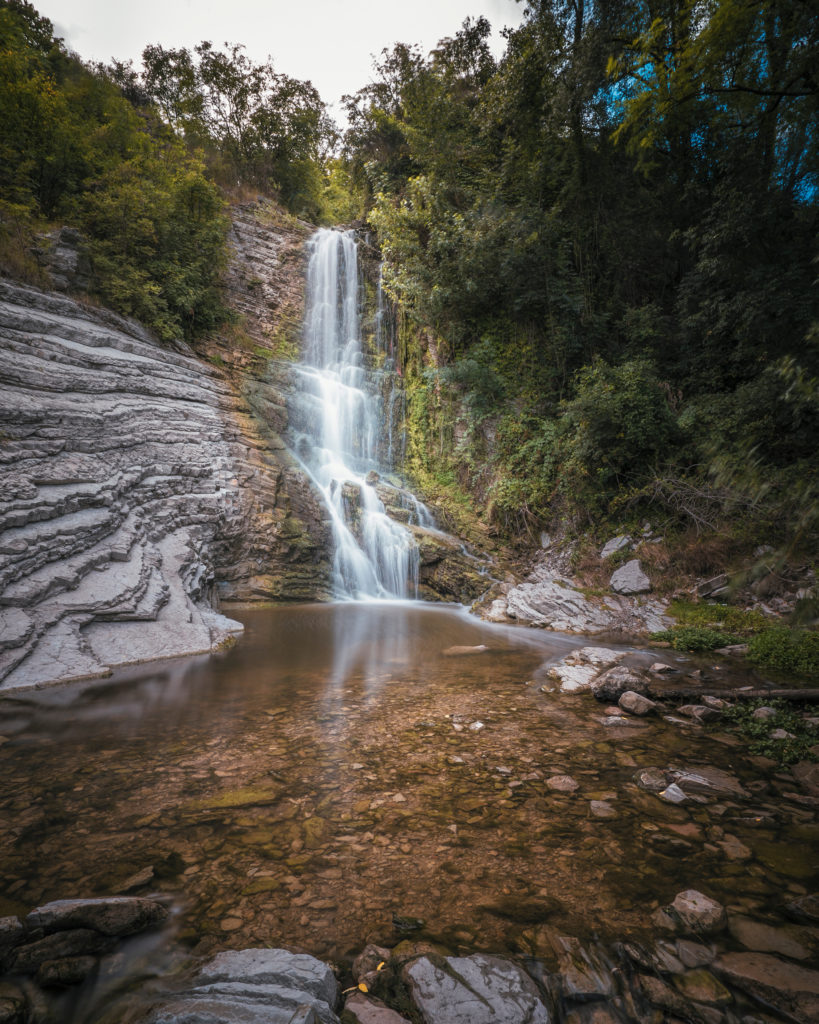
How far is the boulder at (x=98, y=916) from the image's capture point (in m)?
1.62

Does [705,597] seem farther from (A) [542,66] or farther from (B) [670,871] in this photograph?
(A) [542,66]

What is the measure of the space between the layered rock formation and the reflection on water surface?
141cm

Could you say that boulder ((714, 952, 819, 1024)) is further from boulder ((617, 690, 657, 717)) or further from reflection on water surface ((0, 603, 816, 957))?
boulder ((617, 690, 657, 717))

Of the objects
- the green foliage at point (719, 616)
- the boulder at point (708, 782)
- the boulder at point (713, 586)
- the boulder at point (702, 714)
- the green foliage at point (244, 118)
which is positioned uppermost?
the green foliage at point (244, 118)

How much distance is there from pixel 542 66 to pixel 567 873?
59.5ft

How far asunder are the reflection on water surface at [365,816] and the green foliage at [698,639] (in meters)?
2.97

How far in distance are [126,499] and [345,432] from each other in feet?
28.3

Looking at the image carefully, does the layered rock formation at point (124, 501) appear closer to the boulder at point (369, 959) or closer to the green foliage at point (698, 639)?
the boulder at point (369, 959)

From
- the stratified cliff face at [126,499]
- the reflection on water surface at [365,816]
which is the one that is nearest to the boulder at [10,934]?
the reflection on water surface at [365,816]

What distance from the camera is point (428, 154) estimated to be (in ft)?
49.0

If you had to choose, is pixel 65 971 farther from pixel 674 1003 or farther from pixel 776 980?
pixel 776 980

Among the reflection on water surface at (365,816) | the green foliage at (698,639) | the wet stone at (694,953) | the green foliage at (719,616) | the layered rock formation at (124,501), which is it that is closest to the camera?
the wet stone at (694,953)

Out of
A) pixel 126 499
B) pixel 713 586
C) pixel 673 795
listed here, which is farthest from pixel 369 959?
pixel 126 499

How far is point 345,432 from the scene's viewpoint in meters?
15.7
